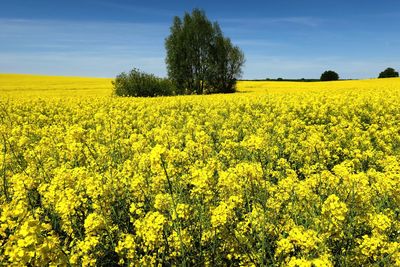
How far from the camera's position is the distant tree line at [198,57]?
4000 centimetres

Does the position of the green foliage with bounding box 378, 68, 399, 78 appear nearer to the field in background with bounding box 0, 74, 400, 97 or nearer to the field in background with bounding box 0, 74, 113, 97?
the field in background with bounding box 0, 74, 400, 97

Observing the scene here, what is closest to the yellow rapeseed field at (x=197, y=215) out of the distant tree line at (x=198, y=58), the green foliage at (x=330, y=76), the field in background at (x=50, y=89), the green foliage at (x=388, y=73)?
the field in background at (x=50, y=89)

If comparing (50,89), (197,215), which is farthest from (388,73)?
(197,215)

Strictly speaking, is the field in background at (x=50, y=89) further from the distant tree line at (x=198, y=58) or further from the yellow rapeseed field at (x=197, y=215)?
the yellow rapeseed field at (x=197, y=215)

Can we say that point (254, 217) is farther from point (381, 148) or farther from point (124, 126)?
point (124, 126)

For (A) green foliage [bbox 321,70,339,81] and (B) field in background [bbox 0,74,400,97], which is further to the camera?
(A) green foliage [bbox 321,70,339,81]

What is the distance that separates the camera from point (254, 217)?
365 centimetres

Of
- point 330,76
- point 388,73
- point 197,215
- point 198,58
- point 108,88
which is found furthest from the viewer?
point 330,76

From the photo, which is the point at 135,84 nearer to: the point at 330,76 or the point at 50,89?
the point at 50,89

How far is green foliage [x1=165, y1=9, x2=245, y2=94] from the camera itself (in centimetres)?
4003

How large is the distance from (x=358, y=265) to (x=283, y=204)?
1.47 meters

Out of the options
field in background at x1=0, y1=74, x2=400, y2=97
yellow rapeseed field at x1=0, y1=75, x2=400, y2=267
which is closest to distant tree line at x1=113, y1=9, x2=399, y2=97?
field in background at x1=0, y1=74, x2=400, y2=97

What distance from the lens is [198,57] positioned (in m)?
40.6

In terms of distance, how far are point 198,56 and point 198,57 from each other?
0.12 m
